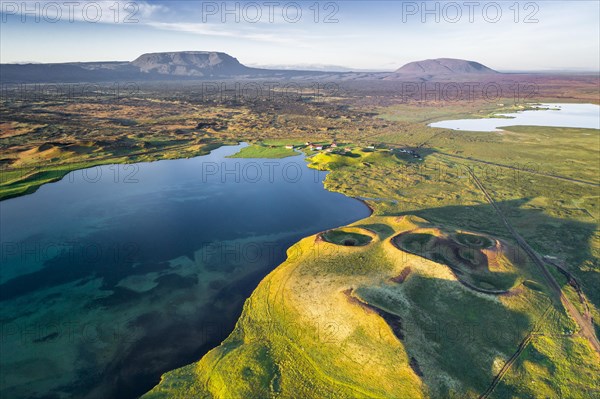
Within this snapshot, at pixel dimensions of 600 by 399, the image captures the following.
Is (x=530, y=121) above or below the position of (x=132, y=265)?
above

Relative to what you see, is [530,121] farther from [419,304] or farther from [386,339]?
[386,339]

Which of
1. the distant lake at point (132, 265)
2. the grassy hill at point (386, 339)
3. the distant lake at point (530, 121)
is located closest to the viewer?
the grassy hill at point (386, 339)

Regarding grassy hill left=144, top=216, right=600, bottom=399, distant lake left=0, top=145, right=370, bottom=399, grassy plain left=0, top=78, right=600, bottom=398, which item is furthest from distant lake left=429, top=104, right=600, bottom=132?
grassy hill left=144, top=216, right=600, bottom=399

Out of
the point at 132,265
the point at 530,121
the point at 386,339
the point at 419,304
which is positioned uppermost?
the point at 530,121

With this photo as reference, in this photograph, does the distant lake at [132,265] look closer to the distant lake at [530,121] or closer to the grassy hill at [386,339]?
the grassy hill at [386,339]

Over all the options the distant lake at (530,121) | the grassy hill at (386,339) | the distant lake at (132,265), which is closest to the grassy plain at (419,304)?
the grassy hill at (386,339)

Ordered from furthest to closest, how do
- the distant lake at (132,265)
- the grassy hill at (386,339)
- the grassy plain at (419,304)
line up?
the distant lake at (132,265) < the grassy plain at (419,304) < the grassy hill at (386,339)

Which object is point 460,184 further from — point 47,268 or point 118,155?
point 118,155

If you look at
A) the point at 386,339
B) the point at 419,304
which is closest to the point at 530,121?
the point at 419,304
